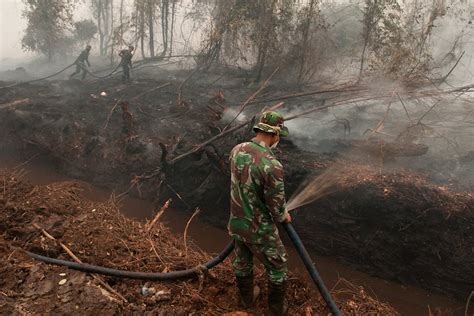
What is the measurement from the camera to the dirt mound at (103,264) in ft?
11.0

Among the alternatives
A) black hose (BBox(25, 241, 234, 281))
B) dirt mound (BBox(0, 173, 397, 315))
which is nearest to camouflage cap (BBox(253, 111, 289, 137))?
black hose (BBox(25, 241, 234, 281))

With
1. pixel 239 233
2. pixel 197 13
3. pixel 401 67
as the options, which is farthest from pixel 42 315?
pixel 197 13

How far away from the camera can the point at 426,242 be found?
21.6 ft

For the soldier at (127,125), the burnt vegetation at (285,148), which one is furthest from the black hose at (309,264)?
the soldier at (127,125)

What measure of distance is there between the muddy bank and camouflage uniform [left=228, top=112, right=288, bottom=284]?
428 centimetres

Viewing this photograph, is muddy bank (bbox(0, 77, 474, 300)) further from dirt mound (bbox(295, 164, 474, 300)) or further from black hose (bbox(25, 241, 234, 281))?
black hose (bbox(25, 241, 234, 281))

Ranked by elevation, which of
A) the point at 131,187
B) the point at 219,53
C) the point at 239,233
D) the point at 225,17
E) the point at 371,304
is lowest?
the point at 131,187

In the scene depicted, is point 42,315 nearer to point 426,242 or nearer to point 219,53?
point 426,242

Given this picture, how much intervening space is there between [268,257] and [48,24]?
72.1ft

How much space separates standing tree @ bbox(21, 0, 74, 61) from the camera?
782 inches

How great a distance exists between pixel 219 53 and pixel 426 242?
38.4 feet

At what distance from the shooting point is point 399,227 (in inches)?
267

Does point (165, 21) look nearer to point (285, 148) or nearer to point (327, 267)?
point (285, 148)

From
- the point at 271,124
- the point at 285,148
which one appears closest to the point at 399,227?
the point at 285,148
